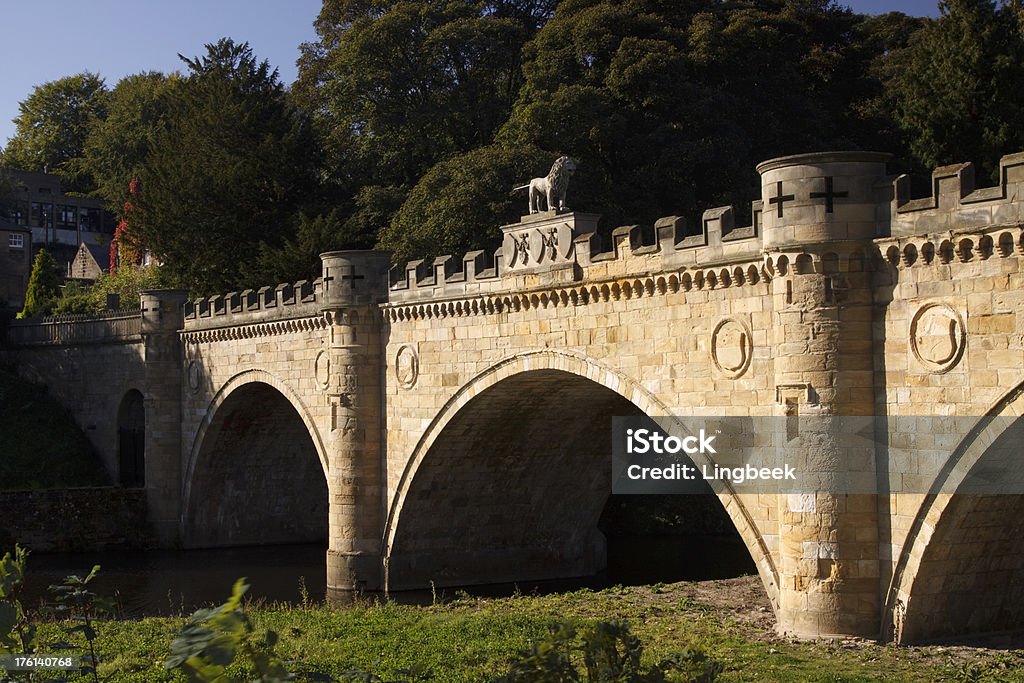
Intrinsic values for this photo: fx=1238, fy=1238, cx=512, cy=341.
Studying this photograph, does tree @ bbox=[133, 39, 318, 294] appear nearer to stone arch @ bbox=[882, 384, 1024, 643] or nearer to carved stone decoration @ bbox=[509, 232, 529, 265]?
carved stone decoration @ bbox=[509, 232, 529, 265]

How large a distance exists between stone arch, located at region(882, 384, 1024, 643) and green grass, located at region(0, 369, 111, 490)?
28.9 meters

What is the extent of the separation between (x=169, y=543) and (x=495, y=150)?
14555 millimetres

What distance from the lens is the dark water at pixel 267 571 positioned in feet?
85.5

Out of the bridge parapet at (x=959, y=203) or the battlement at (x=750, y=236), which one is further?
the battlement at (x=750, y=236)

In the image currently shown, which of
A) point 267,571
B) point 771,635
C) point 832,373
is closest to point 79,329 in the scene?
point 267,571

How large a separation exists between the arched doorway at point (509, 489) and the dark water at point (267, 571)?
538 millimetres

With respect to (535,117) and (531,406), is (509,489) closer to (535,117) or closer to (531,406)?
(531,406)

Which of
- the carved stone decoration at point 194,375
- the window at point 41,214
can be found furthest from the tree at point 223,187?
the window at point 41,214

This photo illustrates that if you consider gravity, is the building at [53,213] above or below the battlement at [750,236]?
above

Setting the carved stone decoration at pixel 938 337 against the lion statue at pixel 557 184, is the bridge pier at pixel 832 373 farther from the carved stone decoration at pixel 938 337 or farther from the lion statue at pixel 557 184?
the lion statue at pixel 557 184

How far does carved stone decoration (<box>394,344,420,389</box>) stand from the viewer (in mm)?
24625

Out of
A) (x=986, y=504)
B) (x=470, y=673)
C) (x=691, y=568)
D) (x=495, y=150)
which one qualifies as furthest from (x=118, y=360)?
(x=986, y=504)

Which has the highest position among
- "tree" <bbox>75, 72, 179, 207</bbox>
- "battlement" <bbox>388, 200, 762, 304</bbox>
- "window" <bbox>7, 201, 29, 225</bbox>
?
"tree" <bbox>75, 72, 179, 207</bbox>

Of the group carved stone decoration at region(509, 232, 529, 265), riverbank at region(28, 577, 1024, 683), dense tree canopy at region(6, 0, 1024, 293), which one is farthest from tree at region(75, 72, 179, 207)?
riverbank at region(28, 577, 1024, 683)
